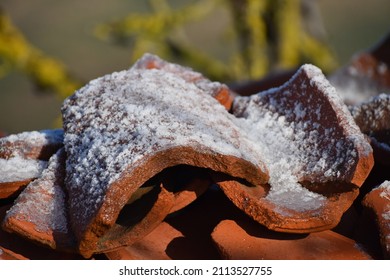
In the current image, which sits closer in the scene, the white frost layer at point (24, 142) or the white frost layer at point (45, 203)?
the white frost layer at point (45, 203)

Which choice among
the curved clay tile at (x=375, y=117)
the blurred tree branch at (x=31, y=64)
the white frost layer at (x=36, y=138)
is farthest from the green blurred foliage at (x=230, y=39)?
the white frost layer at (x=36, y=138)

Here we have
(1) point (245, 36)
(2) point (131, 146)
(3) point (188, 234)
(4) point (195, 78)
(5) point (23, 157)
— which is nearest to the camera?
(2) point (131, 146)

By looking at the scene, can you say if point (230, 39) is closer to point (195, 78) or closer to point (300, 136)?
point (195, 78)

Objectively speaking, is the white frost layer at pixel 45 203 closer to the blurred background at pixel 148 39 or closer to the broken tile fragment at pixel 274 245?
the broken tile fragment at pixel 274 245

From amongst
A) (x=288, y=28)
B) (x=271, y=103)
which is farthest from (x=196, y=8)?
(x=271, y=103)

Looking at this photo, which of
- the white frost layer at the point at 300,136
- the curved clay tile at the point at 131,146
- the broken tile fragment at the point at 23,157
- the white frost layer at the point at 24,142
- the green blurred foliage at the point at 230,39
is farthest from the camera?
the green blurred foliage at the point at 230,39

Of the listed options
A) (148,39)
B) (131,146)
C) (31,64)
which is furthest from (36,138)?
(148,39)

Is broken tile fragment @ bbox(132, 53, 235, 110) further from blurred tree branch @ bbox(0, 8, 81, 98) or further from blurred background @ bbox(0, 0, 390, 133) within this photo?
blurred tree branch @ bbox(0, 8, 81, 98)
